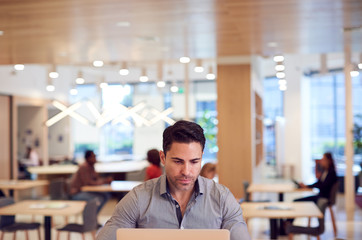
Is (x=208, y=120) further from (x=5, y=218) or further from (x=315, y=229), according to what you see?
(x=315, y=229)

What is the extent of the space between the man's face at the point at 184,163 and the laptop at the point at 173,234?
0.79 ft

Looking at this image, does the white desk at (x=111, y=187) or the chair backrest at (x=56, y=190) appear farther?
the chair backrest at (x=56, y=190)

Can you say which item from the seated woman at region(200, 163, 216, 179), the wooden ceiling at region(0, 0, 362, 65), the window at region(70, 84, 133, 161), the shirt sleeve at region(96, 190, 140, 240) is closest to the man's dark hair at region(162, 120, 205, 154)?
the shirt sleeve at region(96, 190, 140, 240)

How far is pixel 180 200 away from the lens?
2.30 meters

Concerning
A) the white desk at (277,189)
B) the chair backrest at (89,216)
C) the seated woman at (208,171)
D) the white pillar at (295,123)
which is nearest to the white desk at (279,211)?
the seated woman at (208,171)

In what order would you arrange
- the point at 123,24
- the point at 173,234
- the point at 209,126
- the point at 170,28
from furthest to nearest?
the point at 209,126
the point at 170,28
the point at 123,24
the point at 173,234

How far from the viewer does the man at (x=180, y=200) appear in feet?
7.13

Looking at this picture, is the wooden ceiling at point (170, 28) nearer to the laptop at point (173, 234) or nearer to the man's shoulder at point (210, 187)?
the man's shoulder at point (210, 187)

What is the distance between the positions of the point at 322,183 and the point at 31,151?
9.20 metres

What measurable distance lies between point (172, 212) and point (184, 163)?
249mm

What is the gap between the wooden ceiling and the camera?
567cm

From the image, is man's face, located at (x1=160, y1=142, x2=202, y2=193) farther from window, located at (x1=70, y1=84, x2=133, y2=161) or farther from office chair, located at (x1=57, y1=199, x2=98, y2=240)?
window, located at (x1=70, y1=84, x2=133, y2=161)

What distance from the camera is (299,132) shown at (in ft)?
61.1

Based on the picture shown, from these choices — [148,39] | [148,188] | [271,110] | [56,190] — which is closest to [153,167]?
[148,39]
